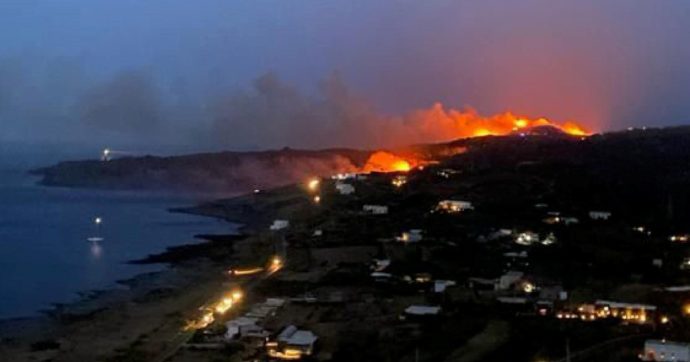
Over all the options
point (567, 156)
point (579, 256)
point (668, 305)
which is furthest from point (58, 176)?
point (668, 305)

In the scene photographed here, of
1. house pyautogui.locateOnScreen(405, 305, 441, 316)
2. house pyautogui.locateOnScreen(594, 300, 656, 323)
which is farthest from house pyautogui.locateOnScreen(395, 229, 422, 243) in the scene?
house pyautogui.locateOnScreen(594, 300, 656, 323)

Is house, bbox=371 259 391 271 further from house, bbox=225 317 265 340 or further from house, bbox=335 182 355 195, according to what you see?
house, bbox=335 182 355 195

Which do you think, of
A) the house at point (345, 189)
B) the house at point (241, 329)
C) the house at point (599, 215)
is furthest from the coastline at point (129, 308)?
the house at point (599, 215)

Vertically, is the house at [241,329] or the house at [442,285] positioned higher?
the house at [442,285]

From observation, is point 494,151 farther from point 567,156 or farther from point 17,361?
point 17,361

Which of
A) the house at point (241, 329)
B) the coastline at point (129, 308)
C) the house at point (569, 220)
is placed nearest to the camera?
the house at point (241, 329)

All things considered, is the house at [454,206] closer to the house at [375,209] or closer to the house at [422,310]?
the house at [375,209]

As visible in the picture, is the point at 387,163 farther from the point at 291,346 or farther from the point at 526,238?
the point at 291,346
